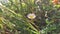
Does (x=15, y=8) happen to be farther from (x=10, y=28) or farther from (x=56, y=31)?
(x=56, y=31)

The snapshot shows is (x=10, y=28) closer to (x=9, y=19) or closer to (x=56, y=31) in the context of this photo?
(x=9, y=19)

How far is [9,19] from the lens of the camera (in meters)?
0.86

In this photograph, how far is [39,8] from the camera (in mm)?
888

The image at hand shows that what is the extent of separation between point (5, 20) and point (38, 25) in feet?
0.47

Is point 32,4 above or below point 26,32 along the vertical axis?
above

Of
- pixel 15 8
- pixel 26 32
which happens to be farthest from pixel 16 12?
pixel 26 32

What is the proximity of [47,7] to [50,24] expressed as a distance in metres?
0.09

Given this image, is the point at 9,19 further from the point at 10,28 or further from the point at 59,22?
the point at 59,22

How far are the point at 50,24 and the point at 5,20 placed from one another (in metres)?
0.19

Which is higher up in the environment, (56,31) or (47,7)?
(47,7)

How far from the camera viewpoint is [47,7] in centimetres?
86

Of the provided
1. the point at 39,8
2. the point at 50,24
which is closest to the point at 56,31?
the point at 50,24

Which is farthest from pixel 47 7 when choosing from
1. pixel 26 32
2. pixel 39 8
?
pixel 26 32

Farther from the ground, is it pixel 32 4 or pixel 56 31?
pixel 32 4
